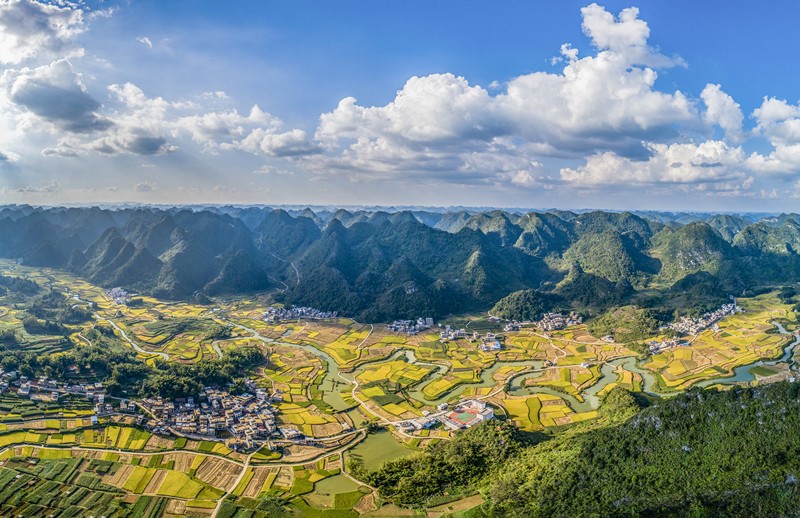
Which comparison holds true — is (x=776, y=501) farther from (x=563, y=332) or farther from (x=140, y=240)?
(x=140, y=240)

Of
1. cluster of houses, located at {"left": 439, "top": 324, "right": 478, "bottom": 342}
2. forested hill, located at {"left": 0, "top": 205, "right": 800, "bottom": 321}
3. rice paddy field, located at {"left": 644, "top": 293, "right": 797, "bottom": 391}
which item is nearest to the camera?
rice paddy field, located at {"left": 644, "top": 293, "right": 797, "bottom": 391}

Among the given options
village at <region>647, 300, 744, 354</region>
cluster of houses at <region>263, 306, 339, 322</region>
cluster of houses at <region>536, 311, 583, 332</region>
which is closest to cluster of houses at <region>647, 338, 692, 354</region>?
village at <region>647, 300, 744, 354</region>

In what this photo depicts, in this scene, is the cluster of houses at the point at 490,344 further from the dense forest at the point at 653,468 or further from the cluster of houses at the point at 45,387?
the cluster of houses at the point at 45,387

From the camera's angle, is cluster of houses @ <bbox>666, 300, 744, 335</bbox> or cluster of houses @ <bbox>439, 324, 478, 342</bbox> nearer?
cluster of houses @ <bbox>666, 300, 744, 335</bbox>

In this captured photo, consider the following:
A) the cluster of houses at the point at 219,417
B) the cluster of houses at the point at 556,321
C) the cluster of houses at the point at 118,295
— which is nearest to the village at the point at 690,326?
the cluster of houses at the point at 556,321

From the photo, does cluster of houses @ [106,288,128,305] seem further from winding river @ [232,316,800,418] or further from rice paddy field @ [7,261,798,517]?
winding river @ [232,316,800,418]

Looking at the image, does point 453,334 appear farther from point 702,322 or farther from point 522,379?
point 702,322

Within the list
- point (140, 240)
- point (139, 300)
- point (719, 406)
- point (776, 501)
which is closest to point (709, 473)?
point (776, 501)
